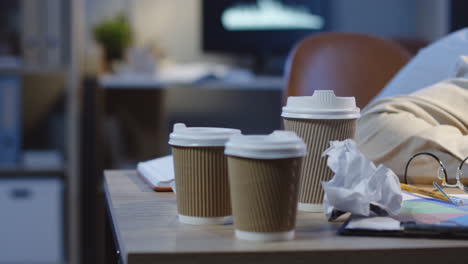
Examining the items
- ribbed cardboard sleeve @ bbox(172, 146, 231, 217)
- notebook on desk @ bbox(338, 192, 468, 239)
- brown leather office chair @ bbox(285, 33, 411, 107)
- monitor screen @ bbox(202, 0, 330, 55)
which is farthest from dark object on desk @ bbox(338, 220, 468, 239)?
monitor screen @ bbox(202, 0, 330, 55)

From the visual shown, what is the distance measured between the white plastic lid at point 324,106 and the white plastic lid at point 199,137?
0.09m

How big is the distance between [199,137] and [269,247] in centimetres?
14

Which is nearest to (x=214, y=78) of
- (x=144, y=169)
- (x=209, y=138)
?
(x=144, y=169)

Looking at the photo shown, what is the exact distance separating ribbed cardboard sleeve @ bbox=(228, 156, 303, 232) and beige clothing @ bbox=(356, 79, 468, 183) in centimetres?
39

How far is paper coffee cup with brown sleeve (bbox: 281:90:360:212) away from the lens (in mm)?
686

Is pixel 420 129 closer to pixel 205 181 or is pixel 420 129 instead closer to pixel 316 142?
pixel 316 142

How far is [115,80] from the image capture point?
2.55 meters

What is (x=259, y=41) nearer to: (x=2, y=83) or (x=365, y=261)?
(x=2, y=83)

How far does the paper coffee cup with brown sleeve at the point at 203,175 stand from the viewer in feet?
2.04

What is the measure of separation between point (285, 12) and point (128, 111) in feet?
2.75

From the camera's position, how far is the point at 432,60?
4.47 feet

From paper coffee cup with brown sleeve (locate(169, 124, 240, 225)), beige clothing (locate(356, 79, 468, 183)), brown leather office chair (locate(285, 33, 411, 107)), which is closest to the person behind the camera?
paper coffee cup with brown sleeve (locate(169, 124, 240, 225))

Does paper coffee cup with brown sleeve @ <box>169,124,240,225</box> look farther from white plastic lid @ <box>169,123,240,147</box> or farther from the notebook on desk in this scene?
the notebook on desk

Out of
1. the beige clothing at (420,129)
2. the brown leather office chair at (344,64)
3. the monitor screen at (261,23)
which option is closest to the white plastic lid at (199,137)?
the beige clothing at (420,129)
